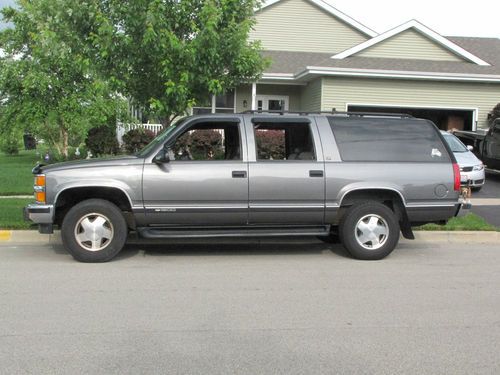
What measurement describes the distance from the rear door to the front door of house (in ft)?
46.8

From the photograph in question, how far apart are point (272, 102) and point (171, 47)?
1332 centimetres

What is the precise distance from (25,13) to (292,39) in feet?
34.3

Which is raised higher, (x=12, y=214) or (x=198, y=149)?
(x=198, y=149)

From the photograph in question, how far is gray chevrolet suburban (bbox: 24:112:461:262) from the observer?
22.7ft

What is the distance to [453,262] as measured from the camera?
24.8 ft

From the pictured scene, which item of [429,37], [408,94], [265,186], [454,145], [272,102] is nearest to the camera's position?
[265,186]

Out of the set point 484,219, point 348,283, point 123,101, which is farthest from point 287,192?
point 123,101

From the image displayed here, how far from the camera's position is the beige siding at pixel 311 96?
19016mm

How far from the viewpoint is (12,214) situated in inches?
374

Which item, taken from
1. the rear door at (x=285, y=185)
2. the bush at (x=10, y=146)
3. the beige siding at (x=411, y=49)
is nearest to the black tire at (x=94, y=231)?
the rear door at (x=285, y=185)

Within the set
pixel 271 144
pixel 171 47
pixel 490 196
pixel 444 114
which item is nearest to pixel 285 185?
pixel 271 144

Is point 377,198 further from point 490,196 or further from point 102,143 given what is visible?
point 102,143

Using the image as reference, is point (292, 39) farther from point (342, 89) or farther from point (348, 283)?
point (348, 283)

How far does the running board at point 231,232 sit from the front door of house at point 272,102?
14487 mm
